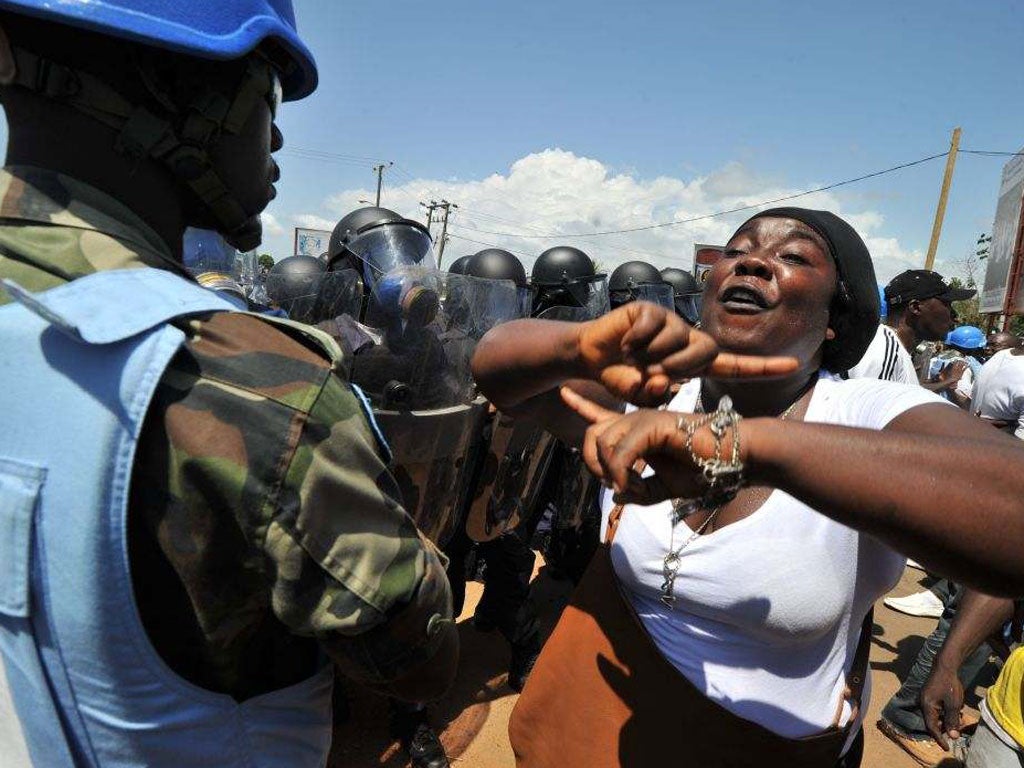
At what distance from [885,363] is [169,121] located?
373cm

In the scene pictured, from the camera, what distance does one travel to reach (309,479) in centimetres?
90

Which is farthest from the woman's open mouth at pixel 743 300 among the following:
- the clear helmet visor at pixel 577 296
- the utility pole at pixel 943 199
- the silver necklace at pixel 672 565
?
the utility pole at pixel 943 199

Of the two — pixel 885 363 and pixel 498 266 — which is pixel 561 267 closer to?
pixel 498 266

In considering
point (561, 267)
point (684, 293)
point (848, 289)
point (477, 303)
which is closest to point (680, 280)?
point (684, 293)

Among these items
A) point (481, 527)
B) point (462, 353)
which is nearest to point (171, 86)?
point (462, 353)

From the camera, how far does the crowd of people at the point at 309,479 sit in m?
0.86

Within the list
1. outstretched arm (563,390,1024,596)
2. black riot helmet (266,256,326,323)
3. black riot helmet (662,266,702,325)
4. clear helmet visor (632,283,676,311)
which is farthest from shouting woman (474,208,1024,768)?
black riot helmet (662,266,702,325)

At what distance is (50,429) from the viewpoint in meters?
0.84

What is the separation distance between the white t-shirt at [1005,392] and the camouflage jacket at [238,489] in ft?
17.0

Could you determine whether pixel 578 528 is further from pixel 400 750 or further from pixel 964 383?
pixel 964 383

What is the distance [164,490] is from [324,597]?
27cm

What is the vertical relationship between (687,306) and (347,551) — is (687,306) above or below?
above

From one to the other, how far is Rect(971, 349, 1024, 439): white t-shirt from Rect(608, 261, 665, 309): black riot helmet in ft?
9.66

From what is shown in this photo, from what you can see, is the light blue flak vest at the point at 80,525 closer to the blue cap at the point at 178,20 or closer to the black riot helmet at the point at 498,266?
the blue cap at the point at 178,20
